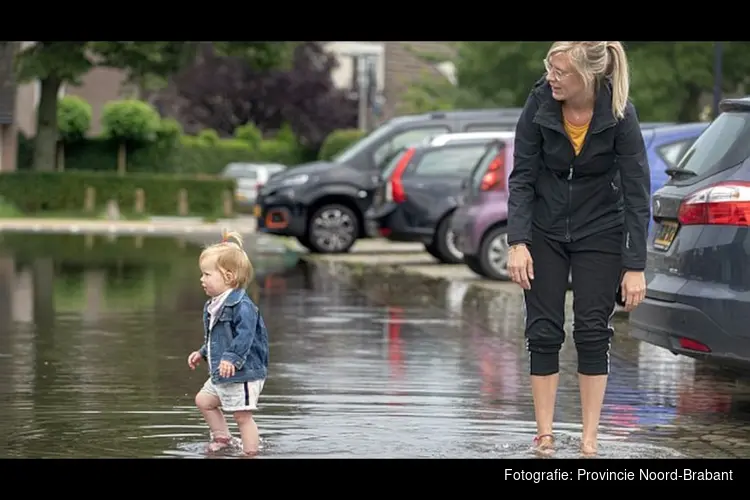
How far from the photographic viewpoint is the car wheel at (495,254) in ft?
61.9

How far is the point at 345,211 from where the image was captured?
83.0ft

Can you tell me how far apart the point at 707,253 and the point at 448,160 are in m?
14.0

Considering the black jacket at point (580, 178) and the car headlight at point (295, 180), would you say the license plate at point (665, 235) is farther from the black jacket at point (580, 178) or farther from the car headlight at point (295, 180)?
the car headlight at point (295, 180)

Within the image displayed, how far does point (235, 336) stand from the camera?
7496 mm

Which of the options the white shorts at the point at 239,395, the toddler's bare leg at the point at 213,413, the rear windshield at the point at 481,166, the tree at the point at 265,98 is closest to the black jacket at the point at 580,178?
the white shorts at the point at 239,395

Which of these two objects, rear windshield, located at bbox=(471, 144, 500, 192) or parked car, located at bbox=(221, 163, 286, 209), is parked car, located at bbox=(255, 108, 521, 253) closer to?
rear windshield, located at bbox=(471, 144, 500, 192)

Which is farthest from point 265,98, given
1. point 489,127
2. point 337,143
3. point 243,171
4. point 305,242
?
point 489,127

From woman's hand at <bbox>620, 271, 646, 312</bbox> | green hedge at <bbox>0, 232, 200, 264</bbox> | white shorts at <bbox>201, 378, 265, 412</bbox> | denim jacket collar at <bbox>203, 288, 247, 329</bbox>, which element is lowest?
green hedge at <bbox>0, 232, 200, 264</bbox>

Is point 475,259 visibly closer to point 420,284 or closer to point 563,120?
point 420,284

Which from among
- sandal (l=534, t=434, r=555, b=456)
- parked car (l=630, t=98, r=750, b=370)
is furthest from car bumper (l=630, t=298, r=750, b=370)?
sandal (l=534, t=434, r=555, b=456)

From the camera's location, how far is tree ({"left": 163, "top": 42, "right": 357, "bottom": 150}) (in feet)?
218

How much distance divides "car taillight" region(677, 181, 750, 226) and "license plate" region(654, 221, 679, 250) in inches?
8.0

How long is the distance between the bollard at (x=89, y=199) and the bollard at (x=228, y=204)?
3.23m
